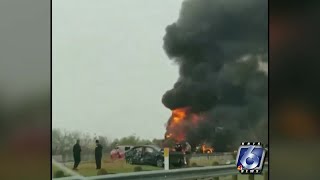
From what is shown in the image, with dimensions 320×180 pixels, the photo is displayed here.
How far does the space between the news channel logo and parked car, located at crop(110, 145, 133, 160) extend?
40.1 inches

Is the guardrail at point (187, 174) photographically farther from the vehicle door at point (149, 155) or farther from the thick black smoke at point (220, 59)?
the thick black smoke at point (220, 59)

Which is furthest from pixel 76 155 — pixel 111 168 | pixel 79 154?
pixel 111 168

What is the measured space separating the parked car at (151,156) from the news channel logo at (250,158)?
1.69 ft

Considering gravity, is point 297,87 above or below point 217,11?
below

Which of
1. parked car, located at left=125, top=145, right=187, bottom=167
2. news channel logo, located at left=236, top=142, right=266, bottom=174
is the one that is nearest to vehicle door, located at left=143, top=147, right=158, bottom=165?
parked car, located at left=125, top=145, right=187, bottom=167

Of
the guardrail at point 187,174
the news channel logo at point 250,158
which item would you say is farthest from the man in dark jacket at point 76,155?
the news channel logo at point 250,158

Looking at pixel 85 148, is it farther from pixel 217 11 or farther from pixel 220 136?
pixel 217 11

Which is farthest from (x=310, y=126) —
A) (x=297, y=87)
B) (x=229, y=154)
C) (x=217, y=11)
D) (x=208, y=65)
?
(x=217, y=11)

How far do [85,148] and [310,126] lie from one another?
200 cm

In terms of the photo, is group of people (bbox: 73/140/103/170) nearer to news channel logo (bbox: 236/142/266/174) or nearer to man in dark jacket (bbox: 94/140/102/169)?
man in dark jacket (bbox: 94/140/102/169)

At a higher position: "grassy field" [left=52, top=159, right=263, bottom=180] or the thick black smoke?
the thick black smoke

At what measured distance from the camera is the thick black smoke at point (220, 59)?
433 centimetres

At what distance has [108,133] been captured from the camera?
4.30 metres

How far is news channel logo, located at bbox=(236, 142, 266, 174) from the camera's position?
14.1 feet
